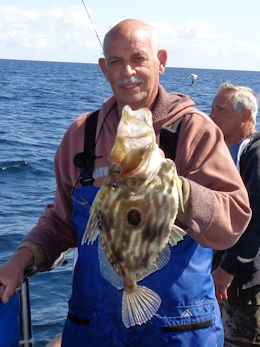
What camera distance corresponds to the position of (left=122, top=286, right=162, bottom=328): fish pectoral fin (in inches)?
112

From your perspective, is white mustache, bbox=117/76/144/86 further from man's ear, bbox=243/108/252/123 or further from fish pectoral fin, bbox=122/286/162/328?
man's ear, bbox=243/108/252/123

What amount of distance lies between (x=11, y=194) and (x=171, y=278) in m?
11.4

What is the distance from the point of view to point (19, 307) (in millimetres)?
3605

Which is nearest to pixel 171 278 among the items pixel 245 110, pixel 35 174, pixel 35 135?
Answer: pixel 245 110

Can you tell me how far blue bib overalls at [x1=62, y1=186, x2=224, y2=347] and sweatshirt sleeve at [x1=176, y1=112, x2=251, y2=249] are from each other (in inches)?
12.4

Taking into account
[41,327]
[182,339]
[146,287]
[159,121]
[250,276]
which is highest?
[159,121]

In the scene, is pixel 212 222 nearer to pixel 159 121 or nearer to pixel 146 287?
pixel 146 287

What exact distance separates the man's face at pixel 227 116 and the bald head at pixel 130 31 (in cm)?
208

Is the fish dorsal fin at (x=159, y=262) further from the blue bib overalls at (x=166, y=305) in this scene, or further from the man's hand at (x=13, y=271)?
the man's hand at (x=13, y=271)

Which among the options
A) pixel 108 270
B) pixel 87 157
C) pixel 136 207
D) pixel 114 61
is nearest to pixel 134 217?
pixel 136 207

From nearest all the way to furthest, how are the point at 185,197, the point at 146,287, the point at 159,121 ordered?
the point at 185,197, the point at 146,287, the point at 159,121

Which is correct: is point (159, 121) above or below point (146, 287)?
above

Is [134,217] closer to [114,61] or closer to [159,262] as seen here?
[159,262]

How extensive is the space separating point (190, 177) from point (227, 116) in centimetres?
244
